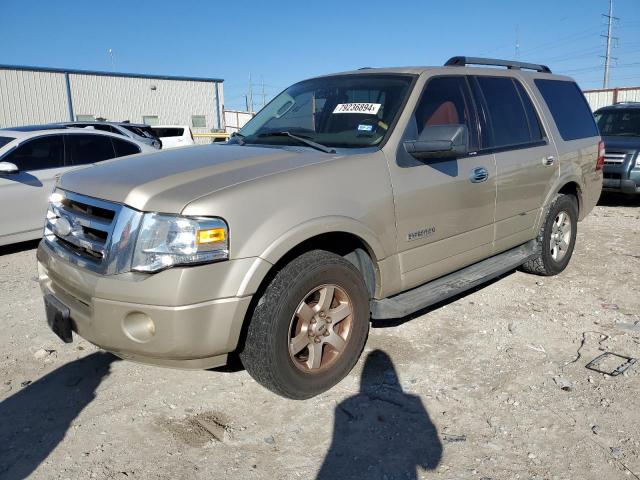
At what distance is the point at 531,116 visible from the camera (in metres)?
4.73

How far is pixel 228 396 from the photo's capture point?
10.4 ft

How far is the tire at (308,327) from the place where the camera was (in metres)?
2.79

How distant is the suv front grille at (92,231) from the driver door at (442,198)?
163 cm

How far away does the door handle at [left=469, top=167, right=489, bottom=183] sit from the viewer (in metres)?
3.88

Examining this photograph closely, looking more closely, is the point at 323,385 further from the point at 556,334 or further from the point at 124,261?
the point at 556,334

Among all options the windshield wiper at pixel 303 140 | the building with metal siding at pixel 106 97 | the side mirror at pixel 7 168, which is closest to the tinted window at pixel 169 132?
the building with metal siding at pixel 106 97

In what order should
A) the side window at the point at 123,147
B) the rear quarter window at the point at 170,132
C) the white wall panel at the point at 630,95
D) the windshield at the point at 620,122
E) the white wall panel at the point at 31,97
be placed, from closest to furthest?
the side window at the point at 123,147 → the windshield at the point at 620,122 → the rear quarter window at the point at 170,132 → the white wall panel at the point at 630,95 → the white wall panel at the point at 31,97

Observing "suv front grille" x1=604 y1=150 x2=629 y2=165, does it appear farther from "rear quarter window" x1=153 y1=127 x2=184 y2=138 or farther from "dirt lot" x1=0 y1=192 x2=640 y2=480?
"rear quarter window" x1=153 y1=127 x2=184 y2=138

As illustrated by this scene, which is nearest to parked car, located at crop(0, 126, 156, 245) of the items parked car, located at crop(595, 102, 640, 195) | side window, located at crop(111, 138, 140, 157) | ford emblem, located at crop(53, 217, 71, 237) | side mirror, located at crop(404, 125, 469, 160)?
side window, located at crop(111, 138, 140, 157)

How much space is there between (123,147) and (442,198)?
5.69m

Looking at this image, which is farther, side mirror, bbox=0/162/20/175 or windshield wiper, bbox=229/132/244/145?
side mirror, bbox=0/162/20/175

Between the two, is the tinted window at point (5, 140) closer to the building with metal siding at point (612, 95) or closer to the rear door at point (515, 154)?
the rear door at point (515, 154)

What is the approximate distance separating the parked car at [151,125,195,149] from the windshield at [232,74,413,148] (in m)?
13.1

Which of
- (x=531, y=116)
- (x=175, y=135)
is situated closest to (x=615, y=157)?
(x=531, y=116)
